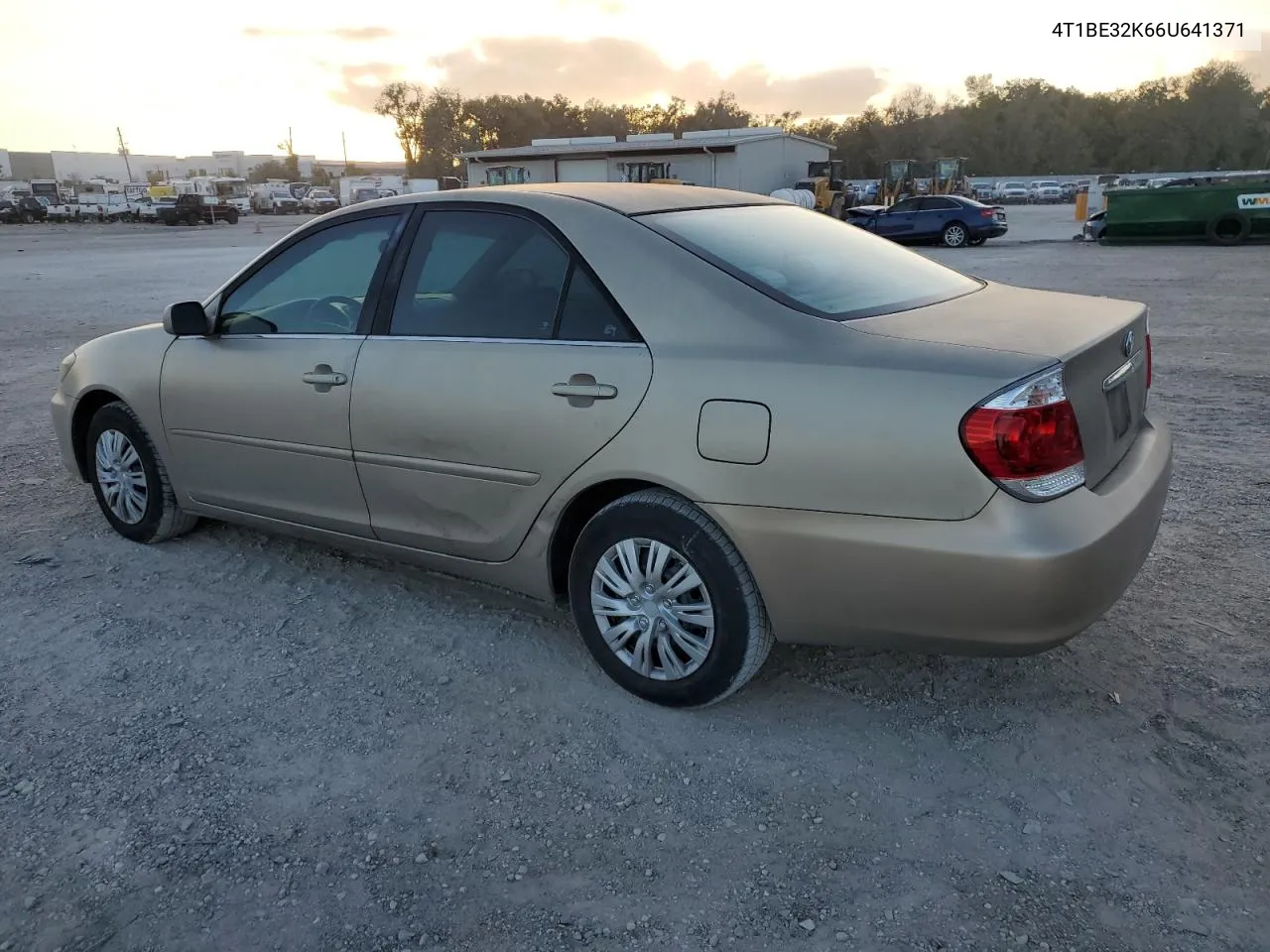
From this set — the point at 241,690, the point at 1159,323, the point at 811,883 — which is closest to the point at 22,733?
the point at 241,690

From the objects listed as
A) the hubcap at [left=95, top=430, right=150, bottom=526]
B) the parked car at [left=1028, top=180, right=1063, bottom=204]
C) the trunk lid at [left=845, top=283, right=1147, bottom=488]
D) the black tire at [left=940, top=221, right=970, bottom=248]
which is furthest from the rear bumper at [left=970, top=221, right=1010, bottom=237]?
the parked car at [left=1028, top=180, right=1063, bottom=204]

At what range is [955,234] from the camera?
25219mm

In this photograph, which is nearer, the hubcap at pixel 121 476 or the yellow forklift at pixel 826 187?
the hubcap at pixel 121 476

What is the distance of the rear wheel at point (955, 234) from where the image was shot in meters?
25.0

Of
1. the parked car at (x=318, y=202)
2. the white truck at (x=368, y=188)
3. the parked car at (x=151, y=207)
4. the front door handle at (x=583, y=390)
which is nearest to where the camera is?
the front door handle at (x=583, y=390)

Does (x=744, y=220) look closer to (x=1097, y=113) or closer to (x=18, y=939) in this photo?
(x=18, y=939)

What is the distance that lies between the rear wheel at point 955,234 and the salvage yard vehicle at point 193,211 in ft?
129

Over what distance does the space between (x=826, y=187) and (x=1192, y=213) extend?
1774 centimetres

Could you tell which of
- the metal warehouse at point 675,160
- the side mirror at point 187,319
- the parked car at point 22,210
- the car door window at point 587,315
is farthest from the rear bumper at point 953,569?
the parked car at point 22,210

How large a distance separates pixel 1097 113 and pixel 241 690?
102 m

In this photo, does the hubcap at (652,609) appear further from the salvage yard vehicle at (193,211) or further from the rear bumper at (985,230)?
the salvage yard vehicle at (193,211)

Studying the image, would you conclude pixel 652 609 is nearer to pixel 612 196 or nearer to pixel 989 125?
pixel 612 196

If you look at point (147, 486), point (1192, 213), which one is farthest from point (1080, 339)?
point (1192, 213)

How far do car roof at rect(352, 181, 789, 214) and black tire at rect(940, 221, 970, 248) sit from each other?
76.0ft
